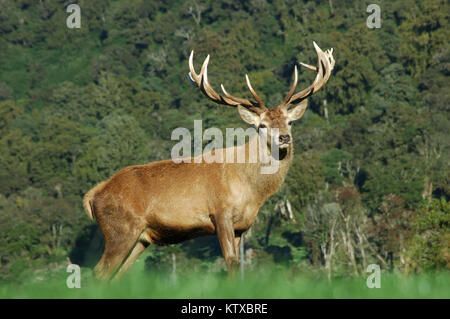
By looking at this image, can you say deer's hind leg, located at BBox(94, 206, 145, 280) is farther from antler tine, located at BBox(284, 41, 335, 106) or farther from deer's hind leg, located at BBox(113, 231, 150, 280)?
antler tine, located at BBox(284, 41, 335, 106)

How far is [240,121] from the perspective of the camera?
104812mm

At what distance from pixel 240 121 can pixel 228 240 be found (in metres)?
92.8

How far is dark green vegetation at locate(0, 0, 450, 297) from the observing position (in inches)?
2950

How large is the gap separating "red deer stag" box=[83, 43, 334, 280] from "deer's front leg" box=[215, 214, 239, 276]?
16 mm

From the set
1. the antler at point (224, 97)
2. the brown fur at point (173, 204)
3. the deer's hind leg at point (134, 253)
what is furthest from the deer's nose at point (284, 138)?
the deer's hind leg at point (134, 253)

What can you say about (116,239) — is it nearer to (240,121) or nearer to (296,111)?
(296,111)

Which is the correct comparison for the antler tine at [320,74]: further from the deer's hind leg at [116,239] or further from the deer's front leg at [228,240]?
the deer's hind leg at [116,239]

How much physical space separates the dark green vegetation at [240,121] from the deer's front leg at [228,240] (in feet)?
Result: 5.33

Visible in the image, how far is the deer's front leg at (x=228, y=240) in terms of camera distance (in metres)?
12.1

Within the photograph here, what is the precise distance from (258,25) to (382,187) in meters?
89.0

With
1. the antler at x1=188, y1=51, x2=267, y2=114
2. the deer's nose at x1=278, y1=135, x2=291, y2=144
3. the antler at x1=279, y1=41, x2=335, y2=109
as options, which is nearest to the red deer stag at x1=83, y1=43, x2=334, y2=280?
the deer's nose at x1=278, y1=135, x2=291, y2=144

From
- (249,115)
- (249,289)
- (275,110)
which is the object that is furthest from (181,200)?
(249,289)

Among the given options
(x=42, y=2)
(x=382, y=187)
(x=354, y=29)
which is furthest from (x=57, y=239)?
(x=42, y=2)
